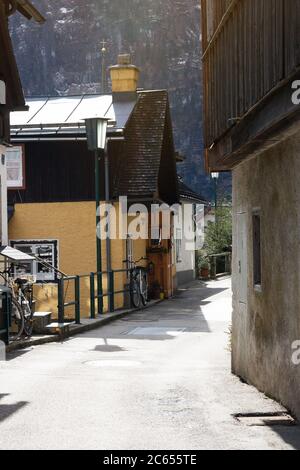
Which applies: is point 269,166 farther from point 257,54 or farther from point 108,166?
point 108,166

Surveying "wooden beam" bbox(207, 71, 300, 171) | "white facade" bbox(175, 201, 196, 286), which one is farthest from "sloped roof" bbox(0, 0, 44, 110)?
"white facade" bbox(175, 201, 196, 286)

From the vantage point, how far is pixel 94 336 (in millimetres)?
19641

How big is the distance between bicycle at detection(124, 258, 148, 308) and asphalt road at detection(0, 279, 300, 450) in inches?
334

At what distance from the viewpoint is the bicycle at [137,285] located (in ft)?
93.4

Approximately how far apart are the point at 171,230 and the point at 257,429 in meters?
28.4

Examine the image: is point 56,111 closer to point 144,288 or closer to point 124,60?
point 124,60

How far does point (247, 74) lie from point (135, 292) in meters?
18.4

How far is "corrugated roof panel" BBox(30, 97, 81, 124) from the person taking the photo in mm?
32031

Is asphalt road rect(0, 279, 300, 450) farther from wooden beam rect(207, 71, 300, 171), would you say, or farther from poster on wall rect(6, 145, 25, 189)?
poster on wall rect(6, 145, 25, 189)

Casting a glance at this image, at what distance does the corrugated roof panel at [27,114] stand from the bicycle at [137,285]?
5.76 m

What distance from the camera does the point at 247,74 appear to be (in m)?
10.9

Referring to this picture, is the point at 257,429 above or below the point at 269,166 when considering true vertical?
below
